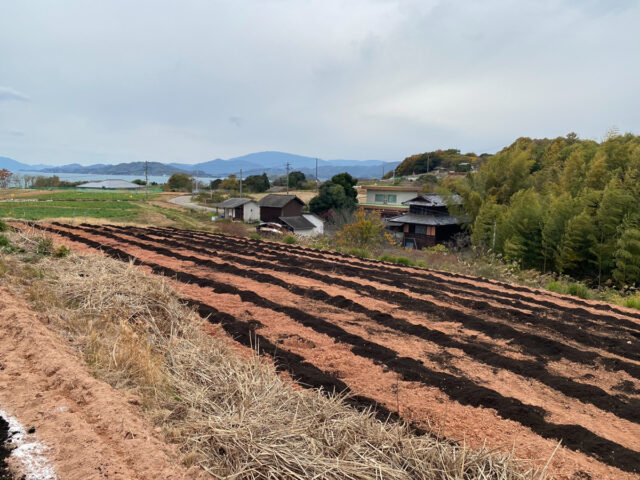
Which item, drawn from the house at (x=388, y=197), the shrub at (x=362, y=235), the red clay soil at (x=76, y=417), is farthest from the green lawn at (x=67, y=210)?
the red clay soil at (x=76, y=417)

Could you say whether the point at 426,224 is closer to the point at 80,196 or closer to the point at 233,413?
the point at 233,413

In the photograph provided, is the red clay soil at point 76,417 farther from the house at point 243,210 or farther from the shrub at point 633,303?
the house at point 243,210

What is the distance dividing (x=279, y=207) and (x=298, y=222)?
9.71ft

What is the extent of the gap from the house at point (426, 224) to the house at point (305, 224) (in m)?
6.54

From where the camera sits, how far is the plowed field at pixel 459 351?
3.76 m

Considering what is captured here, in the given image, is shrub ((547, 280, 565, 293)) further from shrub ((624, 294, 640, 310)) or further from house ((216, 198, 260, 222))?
house ((216, 198, 260, 222))

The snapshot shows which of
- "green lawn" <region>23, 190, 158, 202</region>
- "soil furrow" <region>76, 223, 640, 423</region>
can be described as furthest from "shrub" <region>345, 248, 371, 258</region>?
"green lawn" <region>23, 190, 158, 202</region>

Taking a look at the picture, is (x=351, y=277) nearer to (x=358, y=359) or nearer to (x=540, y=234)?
(x=358, y=359)

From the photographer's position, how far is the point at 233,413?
313cm

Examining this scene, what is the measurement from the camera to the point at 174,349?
4.53 meters

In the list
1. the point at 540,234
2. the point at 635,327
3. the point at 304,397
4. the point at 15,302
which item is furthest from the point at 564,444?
the point at 540,234

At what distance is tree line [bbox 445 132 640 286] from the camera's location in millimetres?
12312

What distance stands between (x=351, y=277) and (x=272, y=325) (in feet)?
13.9

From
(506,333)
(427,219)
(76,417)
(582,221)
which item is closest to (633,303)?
(582,221)
